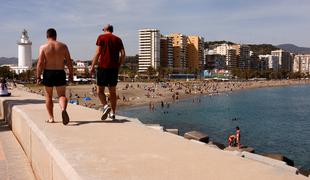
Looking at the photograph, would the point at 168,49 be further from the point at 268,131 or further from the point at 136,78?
the point at 268,131

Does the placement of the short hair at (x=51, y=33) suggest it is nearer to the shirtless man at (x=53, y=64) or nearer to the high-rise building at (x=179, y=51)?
the shirtless man at (x=53, y=64)

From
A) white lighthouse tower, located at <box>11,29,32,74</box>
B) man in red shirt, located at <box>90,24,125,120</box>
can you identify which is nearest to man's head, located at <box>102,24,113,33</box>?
man in red shirt, located at <box>90,24,125,120</box>

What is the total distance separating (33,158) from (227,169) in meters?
2.53

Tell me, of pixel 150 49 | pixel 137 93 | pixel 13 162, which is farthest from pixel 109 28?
pixel 150 49

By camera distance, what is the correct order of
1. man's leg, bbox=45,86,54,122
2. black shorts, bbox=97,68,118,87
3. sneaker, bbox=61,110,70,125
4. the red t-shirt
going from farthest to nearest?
black shorts, bbox=97,68,118,87, the red t-shirt, man's leg, bbox=45,86,54,122, sneaker, bbox=61,110,70,125

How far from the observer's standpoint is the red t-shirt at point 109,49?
619cm

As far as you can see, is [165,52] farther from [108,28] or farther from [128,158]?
[128,158]

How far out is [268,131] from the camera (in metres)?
37.8

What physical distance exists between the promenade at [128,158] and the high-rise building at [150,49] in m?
179

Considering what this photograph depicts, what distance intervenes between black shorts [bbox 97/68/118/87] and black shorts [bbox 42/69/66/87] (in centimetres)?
64

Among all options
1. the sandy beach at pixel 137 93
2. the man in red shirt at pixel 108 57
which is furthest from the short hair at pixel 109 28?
the sandy beach at pixel 137 93

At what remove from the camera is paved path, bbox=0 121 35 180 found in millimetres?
4516

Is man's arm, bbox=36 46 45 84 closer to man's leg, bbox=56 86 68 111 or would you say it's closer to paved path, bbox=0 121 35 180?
man's leg, bbox=56 86 68 111

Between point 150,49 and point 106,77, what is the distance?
591 feet
